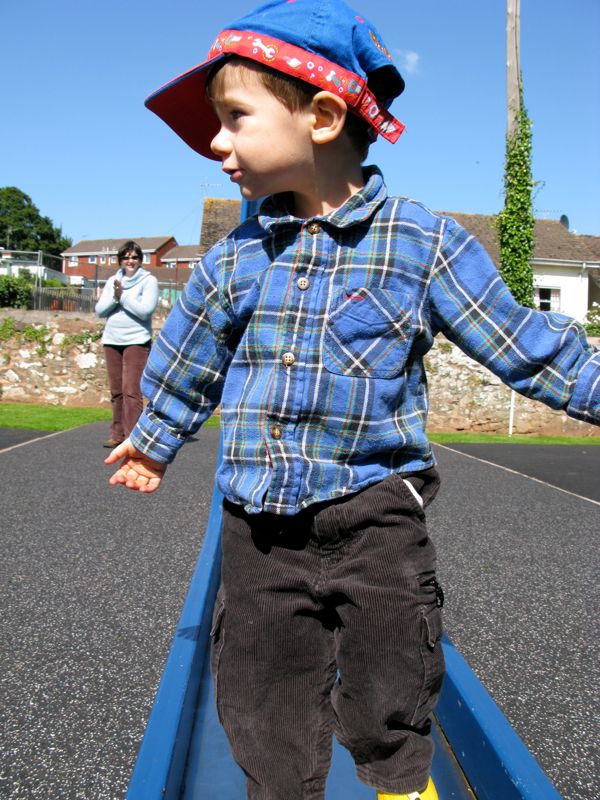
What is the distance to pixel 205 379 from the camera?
1699 millimetres

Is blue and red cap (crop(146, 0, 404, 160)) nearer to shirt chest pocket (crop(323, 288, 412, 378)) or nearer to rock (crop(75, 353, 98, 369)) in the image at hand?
shirt chest pocket (crop(323, 288, 412, 378))

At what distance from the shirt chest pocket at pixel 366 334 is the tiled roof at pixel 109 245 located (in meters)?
71.5

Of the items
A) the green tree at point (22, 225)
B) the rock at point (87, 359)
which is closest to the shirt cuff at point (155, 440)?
the rock at point (87, 359)

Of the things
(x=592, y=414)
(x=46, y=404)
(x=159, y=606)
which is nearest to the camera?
A: (x=592, y=414)

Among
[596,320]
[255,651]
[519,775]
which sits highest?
[596,320]

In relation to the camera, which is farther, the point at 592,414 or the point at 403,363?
the point at 403,363

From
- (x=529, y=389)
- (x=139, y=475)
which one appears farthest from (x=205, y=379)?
(x=529, y=389)

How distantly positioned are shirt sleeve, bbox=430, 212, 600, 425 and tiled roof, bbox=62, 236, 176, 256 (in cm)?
7152

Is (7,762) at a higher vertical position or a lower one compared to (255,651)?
lower

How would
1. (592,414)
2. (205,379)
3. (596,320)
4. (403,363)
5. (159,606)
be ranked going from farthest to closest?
1. (596,320)
2. (159,606)
3. (205,379)
4. (403,363)
5. (592,414)

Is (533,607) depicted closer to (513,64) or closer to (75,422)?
(75,422)

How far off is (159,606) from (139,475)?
125 centimetres

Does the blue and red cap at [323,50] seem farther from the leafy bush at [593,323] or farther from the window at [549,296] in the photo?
the window at [549,296]

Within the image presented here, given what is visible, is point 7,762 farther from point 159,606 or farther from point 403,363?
point 403,363
